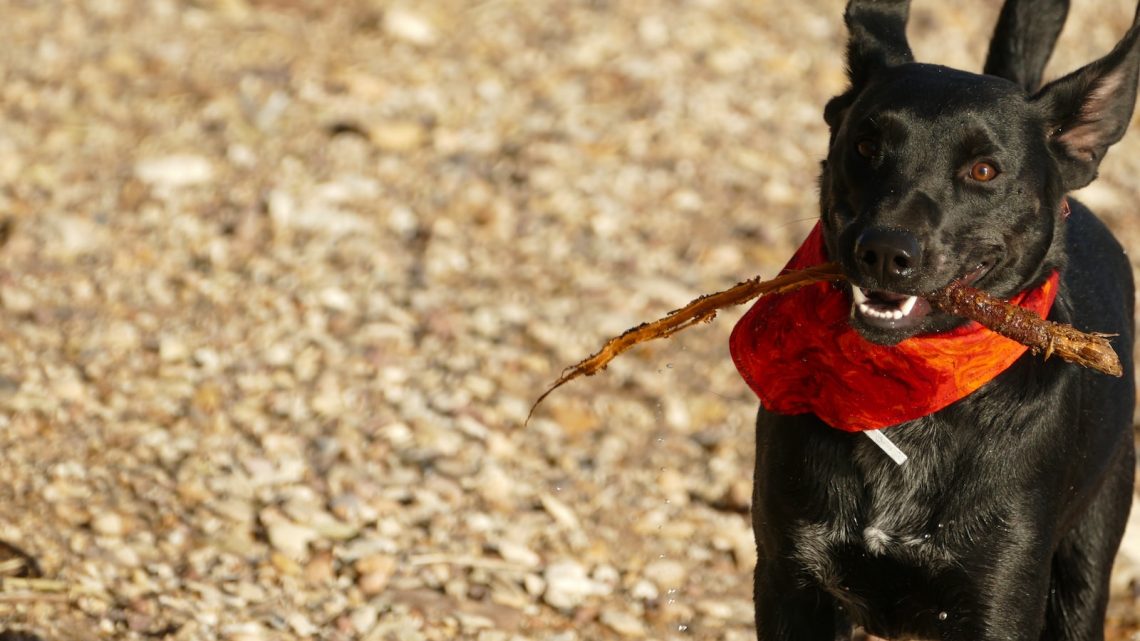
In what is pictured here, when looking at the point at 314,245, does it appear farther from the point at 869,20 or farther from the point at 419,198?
the point at 869,20

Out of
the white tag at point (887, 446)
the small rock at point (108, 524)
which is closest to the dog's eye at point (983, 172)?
the white tag at point (887, 446)

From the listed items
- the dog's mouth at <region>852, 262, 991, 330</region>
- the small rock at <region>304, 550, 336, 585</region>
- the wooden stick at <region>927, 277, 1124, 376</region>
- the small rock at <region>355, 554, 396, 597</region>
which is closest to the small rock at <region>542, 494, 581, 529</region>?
the small rock at <region>355, 554, 396, 597</region>

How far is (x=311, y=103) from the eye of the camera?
7.96 m

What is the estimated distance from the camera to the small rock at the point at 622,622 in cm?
534

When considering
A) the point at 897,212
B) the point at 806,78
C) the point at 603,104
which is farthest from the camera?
the point at 806,78

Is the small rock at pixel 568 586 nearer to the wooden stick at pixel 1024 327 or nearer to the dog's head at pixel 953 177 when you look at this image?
the dog's head at pixel 953 177

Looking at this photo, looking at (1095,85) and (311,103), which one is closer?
(1095,85)

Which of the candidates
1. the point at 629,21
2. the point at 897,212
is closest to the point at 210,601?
the point at 897,212

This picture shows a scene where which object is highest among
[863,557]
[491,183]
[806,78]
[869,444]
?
[806,78]

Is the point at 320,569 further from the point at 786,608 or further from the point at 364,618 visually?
the point at 786,608

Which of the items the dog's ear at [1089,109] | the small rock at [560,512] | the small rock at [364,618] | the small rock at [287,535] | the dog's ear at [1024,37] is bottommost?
the small rock at [364,618]

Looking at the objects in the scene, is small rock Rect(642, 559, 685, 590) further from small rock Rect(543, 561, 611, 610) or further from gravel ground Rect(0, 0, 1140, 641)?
small rock Rect(543, 561, 611, 610)

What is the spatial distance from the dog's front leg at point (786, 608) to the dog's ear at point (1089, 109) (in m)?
1.31

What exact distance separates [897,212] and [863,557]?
0.97 m
